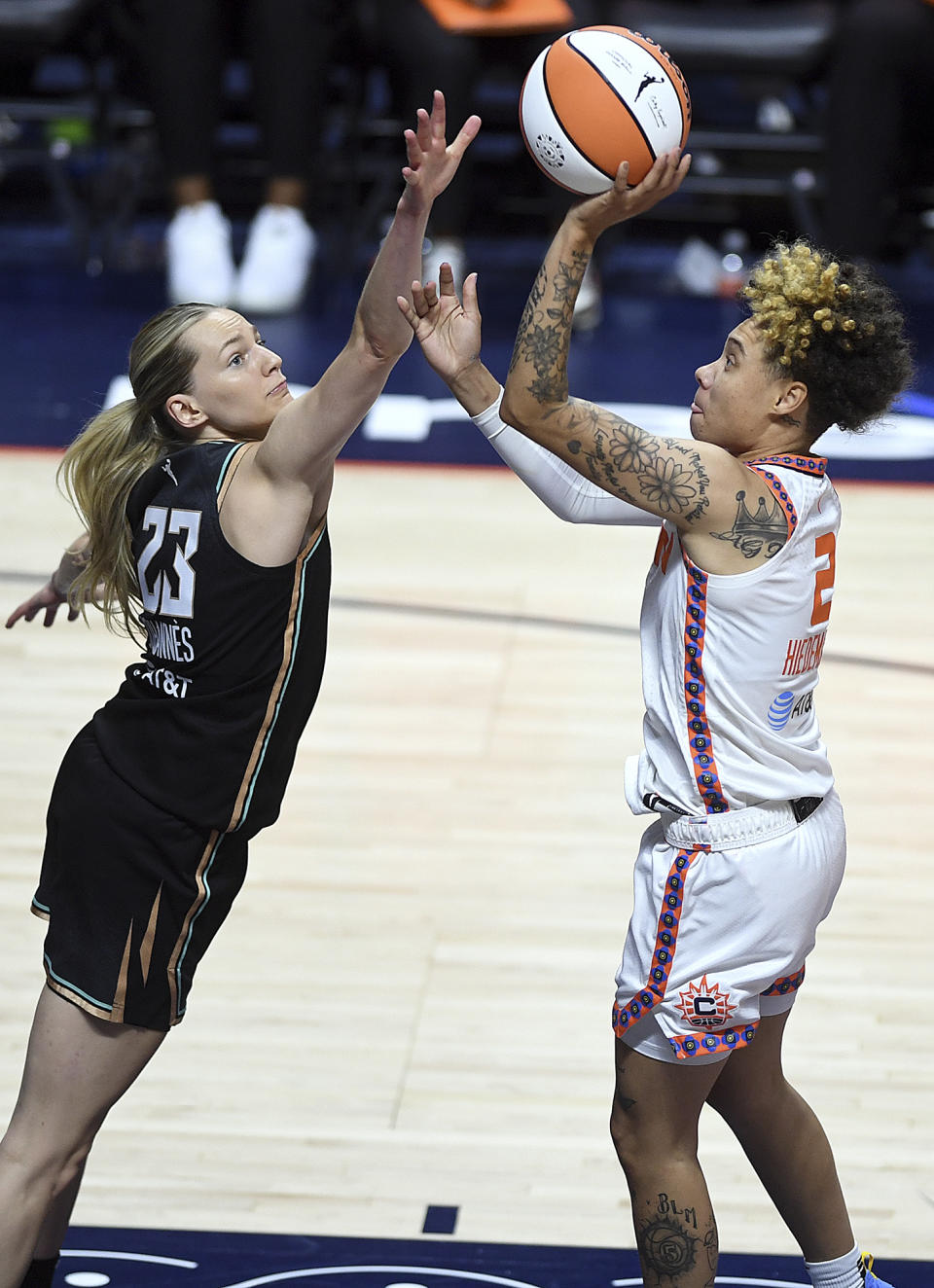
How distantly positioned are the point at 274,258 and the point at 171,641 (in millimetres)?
6058

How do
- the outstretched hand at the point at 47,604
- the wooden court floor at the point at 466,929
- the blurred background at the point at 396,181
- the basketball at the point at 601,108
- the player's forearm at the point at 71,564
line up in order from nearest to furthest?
the basketball at the point at 601,108 < the player's forearm at the point at 71,564 < the outstretched hand at the point at 47,604 < the wooden court floor at the point at 466,929 < the blurred background at the point at 396,181

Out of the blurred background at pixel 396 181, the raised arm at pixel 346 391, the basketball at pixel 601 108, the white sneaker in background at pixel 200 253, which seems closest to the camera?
the raised arm at pixel 346 391

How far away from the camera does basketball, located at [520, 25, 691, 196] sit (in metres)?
2.55

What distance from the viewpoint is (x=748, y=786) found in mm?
2402

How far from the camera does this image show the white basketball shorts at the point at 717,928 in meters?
2.40

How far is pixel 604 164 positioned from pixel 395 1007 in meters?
1.76

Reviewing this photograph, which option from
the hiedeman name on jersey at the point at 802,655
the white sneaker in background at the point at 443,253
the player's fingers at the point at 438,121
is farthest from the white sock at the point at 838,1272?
the white sneaker in background at the point at 443,253

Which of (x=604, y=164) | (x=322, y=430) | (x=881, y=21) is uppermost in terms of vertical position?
(x=604, y=164)

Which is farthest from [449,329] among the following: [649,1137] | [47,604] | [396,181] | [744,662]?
[396,181]

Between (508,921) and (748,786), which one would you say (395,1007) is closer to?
(508,921)

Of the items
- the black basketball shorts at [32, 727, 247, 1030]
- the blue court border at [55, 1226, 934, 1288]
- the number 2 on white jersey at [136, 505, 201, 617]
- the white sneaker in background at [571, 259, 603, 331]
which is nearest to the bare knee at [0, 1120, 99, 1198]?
the black basketball shorts at [32, 727, 247, 1030]

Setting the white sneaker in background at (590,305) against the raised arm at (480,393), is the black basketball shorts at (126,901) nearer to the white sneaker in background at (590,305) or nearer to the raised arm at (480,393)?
the raised arm at (480,393)

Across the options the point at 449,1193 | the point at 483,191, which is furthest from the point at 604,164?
the point at 483,191

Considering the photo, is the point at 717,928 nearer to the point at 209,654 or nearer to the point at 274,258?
the point at 209,654
